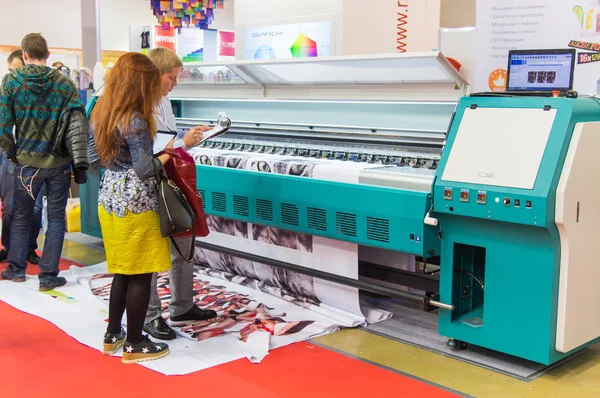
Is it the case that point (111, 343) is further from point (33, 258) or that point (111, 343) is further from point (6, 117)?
point (33, 258)

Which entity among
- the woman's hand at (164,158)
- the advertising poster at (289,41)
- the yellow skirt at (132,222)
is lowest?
the yellow skirt at (132,222)

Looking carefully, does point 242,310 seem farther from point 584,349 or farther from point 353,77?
point 584,349

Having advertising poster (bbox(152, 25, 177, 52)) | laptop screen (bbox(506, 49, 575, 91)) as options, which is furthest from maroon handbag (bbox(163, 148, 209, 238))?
advertising poster (bbox(152, 25, 177, 52))

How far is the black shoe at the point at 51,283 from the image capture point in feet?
15.9

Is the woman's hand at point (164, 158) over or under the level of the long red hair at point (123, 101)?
under

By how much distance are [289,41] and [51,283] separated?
2.26m

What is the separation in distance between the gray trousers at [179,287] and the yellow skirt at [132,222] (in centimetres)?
48

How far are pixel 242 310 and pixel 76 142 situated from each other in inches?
60.3

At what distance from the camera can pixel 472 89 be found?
163 inches

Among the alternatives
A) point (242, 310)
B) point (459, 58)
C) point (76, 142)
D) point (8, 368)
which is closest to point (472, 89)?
point (459, 58)

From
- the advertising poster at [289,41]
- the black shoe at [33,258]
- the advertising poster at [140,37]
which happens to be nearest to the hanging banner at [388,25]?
the advertising poster at [289,41]

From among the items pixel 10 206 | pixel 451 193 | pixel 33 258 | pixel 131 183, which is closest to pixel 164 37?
pixel 33 258

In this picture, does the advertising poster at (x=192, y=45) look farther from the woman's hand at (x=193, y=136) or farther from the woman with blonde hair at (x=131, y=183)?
the woman with blonde hair at (x=131, y=183)

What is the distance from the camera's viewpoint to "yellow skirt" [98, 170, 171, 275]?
11.0 feet
